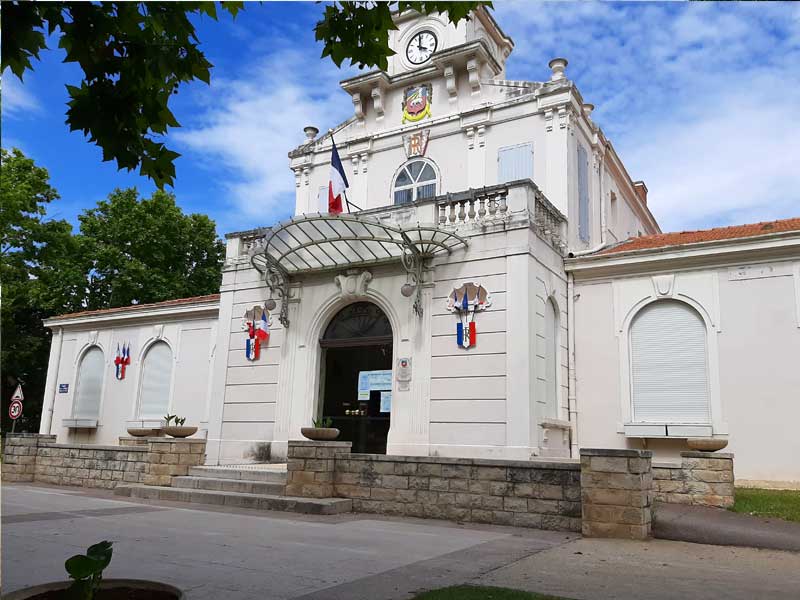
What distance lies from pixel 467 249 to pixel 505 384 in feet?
9.81

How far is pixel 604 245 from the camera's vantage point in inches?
A: 704

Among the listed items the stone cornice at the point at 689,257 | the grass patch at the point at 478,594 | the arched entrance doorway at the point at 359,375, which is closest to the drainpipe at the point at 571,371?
the stone cornice at the point at 689,257

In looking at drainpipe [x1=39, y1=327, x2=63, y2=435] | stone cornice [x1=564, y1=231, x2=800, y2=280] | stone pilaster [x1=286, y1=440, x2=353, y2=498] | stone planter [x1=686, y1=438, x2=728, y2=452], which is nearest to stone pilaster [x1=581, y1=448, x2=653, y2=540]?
stone planter [x1=686, y1=438, x2=728, y2=452]

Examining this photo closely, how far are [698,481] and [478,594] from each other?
5.93 metres

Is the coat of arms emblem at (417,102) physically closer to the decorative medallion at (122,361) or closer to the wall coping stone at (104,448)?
the wall coping stone at (104,448)

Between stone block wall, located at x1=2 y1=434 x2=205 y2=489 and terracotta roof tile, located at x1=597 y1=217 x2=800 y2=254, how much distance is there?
406 inches

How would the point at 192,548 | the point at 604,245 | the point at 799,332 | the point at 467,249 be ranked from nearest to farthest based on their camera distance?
the point at 192,548, the point at 799,332, the point at 467,249, the point at 604,245

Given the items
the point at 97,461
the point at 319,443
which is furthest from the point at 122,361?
the point at 319,443

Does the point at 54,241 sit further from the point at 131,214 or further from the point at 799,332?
the point at 799,332

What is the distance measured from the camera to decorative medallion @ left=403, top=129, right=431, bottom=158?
18.7 m

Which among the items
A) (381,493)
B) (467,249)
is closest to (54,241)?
(467,249)

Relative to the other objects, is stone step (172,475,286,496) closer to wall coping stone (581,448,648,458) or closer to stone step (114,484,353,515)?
stone step (114,484,353,515)

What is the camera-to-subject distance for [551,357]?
48.3 feet

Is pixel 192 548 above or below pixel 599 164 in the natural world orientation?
below
